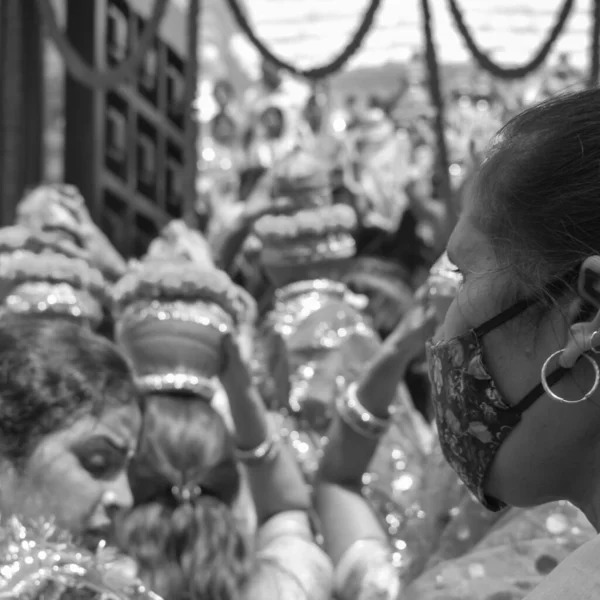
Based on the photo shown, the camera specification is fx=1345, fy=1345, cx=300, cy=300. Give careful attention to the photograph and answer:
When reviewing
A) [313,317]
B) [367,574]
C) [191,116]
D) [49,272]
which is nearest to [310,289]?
[313,317]

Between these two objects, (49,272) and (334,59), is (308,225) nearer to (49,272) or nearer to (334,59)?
(49,272)

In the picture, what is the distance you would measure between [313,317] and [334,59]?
5.19 ft

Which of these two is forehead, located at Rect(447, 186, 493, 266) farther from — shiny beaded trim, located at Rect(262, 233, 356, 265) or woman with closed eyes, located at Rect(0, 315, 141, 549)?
shiny beaded trim, located at Rect(262, 233, 356, 265)

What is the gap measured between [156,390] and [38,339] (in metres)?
0.37

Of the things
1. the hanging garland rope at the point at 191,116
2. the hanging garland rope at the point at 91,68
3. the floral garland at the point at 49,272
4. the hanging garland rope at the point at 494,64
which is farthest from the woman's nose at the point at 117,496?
the hanging garland rope at the point at 494,64

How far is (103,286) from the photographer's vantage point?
8.66ft

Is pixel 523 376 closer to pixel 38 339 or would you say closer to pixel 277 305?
pixel 38 339

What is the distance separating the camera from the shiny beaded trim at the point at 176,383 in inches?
82.1

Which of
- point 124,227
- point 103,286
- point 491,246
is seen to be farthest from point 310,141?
point 491,246

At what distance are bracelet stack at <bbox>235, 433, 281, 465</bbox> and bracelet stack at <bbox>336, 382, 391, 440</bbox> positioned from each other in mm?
165

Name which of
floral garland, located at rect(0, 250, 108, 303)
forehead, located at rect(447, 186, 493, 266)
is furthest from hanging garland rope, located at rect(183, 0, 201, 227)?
forehead, located at rect(447, 186, 493, 266)

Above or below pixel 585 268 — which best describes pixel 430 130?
below

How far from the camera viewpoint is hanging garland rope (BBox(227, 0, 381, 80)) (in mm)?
4320

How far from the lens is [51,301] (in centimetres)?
248
